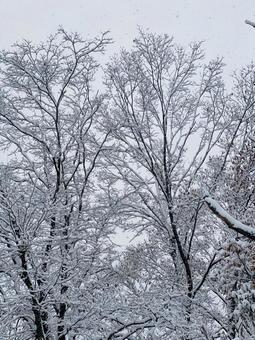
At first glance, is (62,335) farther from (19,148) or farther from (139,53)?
(139,53)

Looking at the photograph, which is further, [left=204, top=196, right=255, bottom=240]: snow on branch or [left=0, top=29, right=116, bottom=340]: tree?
[left=0, top=29, right=116, bottom=340]: tree

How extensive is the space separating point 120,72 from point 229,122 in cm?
352

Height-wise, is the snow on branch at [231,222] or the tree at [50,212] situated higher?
the tree at [50,212]

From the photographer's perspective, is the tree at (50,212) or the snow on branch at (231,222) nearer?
the snow on branch at (231,222)

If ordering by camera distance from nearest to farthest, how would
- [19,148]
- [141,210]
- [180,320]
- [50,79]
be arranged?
1. [180,320]
2. [50,79]
3. [19,148]
4. [141,210]

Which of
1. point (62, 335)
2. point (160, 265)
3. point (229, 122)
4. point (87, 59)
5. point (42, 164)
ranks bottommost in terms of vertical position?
point (62, 335)

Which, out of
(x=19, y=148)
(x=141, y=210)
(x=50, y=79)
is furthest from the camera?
(x=141, y=210)

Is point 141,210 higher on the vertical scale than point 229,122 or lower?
lower

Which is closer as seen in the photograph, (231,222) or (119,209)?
(231,222)

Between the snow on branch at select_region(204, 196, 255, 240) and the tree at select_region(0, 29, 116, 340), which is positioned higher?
the tree at select_region(0, 29, 116, 340)

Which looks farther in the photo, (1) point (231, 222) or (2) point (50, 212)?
(2) point (50, 212)

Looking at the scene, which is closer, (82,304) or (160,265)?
(82,304)

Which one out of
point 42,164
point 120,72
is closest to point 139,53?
point 120,72

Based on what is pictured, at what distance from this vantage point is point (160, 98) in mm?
12711
